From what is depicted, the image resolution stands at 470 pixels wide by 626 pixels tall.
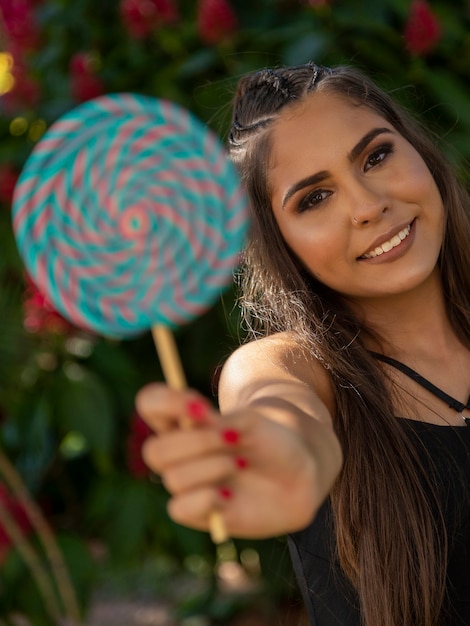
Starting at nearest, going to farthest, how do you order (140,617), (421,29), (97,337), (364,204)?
(364,204), (421,29), (97,337), (140,617)

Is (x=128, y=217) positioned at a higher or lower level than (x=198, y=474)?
higher

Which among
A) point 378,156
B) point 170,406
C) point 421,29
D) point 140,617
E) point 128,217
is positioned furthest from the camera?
point 140,617

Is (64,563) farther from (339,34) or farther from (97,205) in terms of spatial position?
(97,205)

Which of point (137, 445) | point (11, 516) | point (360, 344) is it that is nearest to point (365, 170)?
point (360, 344)

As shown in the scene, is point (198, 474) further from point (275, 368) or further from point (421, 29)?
point (421, 29)

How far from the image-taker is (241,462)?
4.45 feet

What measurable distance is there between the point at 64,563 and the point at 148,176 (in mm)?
2002

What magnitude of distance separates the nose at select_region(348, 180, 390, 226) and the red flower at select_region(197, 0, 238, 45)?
113 centimetres

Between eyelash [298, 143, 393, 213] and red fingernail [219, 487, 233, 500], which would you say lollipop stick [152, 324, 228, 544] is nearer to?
red fingernail [219, 487, 233, 500]

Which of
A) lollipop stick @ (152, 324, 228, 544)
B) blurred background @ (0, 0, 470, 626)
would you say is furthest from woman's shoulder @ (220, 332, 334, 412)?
blurred background @ (0, 0, 470, 626)

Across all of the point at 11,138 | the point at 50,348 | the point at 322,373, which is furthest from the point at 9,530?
the point at 322,373

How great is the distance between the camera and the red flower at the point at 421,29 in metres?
2.93

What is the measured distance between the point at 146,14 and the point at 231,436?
80.1 inches

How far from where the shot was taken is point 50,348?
323cm
